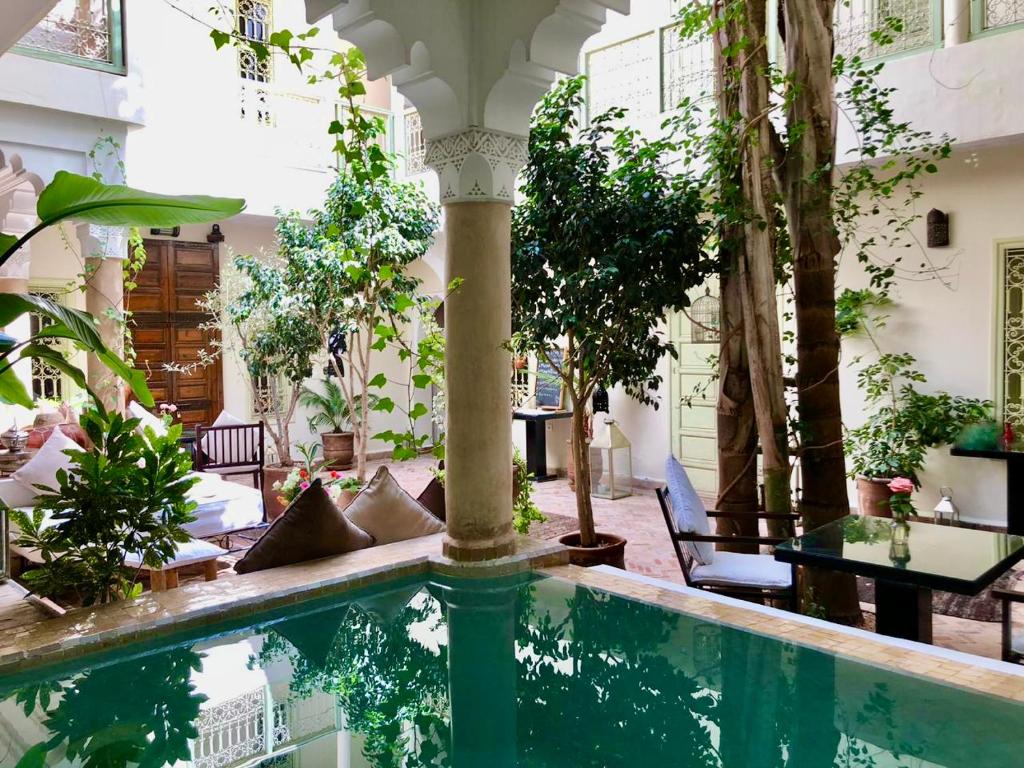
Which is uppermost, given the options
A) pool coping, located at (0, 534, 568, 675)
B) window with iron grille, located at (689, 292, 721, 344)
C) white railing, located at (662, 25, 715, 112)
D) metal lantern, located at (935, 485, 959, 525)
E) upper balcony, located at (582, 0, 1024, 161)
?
white railing, located at (662, 25, 715, 112)

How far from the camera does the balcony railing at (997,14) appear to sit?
627 cm

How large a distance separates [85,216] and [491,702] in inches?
86.9

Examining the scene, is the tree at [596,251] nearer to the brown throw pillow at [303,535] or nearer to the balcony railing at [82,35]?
the brown throw pillow at [303,535]

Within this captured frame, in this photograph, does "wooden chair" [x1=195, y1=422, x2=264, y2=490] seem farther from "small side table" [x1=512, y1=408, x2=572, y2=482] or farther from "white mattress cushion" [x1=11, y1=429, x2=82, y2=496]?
"small side table" [x1=512, y1=408, x2=572, y2=482]

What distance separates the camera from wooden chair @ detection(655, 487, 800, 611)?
412 cm

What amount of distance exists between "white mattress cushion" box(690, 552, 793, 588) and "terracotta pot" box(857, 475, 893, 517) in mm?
3008

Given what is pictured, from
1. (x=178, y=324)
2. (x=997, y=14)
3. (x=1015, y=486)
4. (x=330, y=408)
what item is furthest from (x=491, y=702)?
(x=178, y=324)

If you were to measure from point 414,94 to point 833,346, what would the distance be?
2.56 metres

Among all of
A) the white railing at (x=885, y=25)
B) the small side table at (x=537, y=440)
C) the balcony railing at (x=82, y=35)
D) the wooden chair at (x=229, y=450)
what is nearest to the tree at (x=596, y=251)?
the white railing at (x=885, y=25)

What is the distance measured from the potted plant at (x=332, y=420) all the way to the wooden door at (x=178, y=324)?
1.23m

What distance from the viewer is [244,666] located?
113 inches

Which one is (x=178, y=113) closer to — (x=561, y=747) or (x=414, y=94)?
(x=414, y=94)

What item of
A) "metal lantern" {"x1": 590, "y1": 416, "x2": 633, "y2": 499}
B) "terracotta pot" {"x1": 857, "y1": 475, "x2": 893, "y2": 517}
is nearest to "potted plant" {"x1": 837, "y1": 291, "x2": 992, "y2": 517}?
"terracotta pot" {"x1": 857, "y1": 475, "x2": 893, "y2": 517}

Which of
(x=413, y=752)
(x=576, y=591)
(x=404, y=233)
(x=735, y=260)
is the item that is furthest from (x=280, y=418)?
(x=413, y=752)
